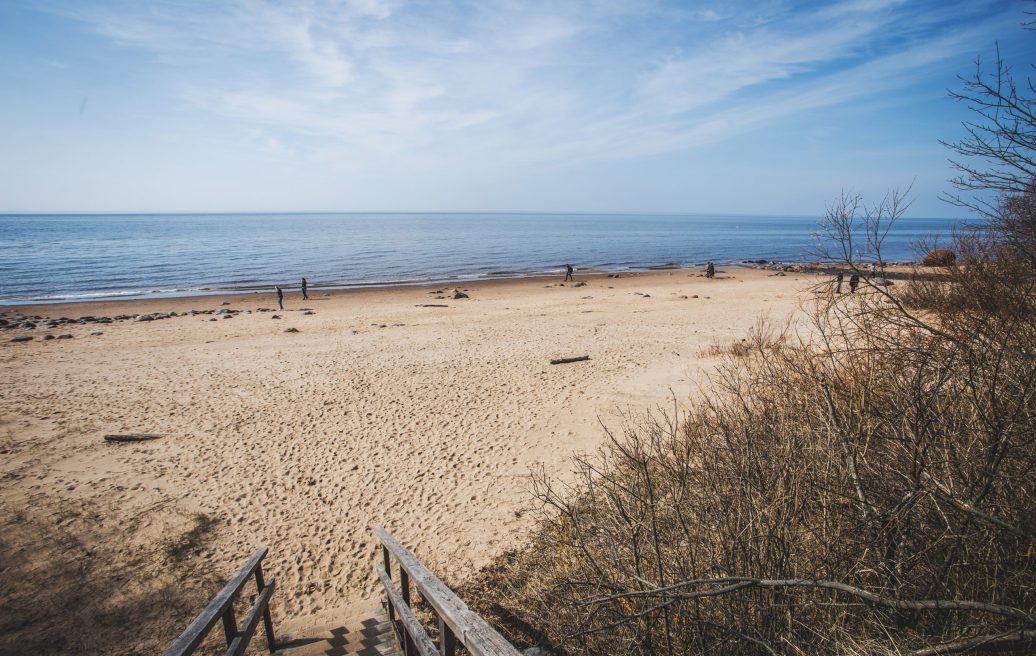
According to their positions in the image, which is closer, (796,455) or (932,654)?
(932,654)

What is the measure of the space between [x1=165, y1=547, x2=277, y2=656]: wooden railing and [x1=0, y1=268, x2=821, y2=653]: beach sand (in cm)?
144

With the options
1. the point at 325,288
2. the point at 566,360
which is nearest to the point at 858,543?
the point at 566,360

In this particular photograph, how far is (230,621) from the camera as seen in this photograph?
4.55 meters

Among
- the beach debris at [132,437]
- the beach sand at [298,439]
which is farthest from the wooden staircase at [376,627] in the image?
the beach debris at [132,437]

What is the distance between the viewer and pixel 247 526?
8367mm

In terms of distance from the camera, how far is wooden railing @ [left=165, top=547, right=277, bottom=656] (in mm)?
3413

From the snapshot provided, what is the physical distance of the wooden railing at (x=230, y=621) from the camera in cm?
341

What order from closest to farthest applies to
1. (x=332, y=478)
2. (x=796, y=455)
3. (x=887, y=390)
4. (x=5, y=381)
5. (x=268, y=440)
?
1. (x=796, y=455)
2. (x=887, y=390)
3. (x=332, y=478)
4. (x=268, y=440)
5. (x=5, y=381)

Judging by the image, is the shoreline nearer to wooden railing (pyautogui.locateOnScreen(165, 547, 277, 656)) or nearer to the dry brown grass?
the dry brown grass

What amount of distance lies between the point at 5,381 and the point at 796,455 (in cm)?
2143

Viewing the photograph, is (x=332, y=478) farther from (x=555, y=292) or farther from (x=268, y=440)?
(x=555, y=292)

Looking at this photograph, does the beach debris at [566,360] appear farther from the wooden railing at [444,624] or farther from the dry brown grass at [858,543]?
the dry brown grass at [858,543]

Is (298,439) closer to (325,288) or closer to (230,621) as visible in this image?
(230,621)

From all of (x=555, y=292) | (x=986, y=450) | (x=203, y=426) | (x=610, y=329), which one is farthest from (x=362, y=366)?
(x=555, y=292)
